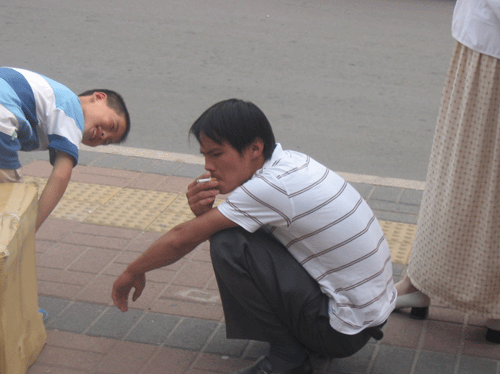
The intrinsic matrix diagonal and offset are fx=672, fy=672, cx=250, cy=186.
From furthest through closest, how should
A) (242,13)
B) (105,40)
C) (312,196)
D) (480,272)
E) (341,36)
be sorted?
1. (242,13)
2. (341,36)
3. (105,40)
4. (480,272)
5. (312,196)

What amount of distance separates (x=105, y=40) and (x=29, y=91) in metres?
5.94

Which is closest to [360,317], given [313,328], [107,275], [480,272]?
[313,328]

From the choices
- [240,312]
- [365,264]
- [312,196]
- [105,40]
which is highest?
[312,196]

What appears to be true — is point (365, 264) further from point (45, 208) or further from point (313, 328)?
point (45, 208)

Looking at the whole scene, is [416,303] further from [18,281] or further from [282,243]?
[18,281]

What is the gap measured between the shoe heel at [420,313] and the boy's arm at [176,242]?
104 centimetres

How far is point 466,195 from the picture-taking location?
2547 mm

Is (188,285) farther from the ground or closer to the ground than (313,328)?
closer to the ground

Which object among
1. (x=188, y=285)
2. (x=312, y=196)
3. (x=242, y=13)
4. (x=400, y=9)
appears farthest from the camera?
(x=400, y=9)

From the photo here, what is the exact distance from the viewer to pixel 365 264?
7.61 feet

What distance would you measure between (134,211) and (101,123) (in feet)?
3.98

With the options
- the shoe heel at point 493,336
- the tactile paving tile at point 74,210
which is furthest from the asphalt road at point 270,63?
the shoe heel at point 493,336

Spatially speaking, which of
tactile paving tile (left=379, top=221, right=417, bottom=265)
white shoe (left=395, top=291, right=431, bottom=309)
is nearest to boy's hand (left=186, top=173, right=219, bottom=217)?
white shoe (left=395, top=291, right=431, bottom=309)

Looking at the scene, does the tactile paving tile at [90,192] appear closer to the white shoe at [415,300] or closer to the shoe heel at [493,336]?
the white shoe at [415,300]
